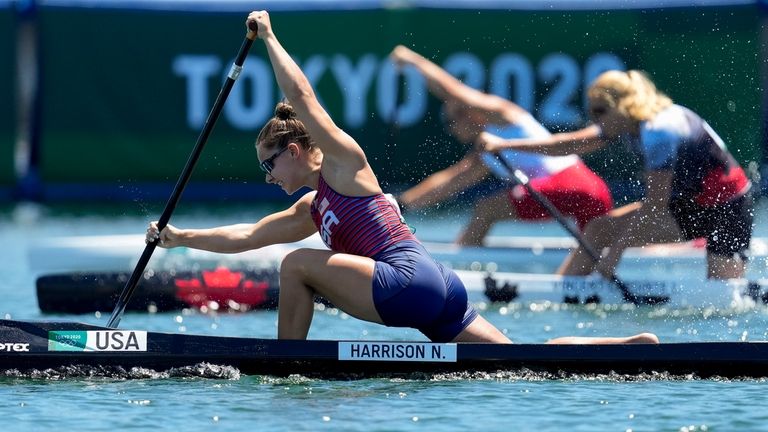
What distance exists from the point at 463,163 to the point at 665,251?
65.0 inches

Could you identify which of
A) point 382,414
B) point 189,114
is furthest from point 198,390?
point 189,114

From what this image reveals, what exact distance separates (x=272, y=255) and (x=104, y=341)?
448 cm

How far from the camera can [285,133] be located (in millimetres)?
6992

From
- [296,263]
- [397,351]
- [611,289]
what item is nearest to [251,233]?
[296,263]

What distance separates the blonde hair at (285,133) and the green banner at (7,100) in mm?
10144

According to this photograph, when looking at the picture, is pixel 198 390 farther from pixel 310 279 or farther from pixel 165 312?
pixel 165 312

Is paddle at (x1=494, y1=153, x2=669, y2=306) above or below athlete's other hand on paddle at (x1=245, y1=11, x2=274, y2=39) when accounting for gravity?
below

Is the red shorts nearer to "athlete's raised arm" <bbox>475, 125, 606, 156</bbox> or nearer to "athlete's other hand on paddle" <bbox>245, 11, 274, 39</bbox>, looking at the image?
"athlete's raised arm" <bbox>475, 125, 606, 156</bbox>

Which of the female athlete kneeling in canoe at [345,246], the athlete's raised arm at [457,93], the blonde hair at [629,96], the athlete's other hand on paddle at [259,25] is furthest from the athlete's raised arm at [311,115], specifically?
the athlete's raised arm at [457,93]

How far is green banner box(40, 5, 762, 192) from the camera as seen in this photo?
15.1m

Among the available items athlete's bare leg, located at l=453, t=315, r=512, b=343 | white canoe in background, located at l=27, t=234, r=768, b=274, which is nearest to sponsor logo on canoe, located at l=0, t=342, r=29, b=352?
athlete's bare leg, located at l=453, t=315, r=512, b=343

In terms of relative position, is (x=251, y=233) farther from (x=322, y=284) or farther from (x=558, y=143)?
(x=558, y=143)

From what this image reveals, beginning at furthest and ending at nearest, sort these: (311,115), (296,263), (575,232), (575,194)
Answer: (575,194)
(575,232)
(296,263)
(311,115)

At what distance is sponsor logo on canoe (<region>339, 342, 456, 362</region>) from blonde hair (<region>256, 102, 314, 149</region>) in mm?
911
